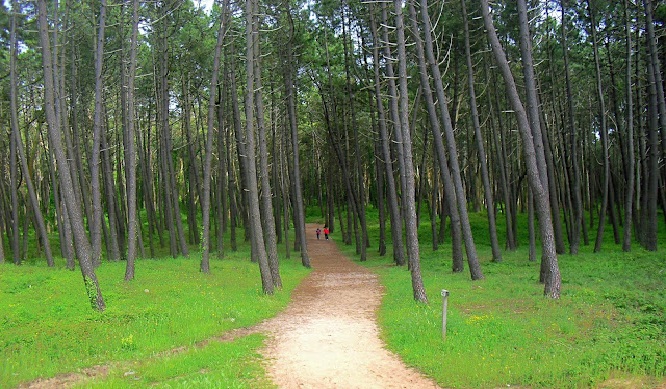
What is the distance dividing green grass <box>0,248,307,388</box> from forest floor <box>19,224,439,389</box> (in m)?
0.31

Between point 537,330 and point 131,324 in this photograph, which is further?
point 131,324

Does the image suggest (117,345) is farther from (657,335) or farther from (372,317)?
(657,335)

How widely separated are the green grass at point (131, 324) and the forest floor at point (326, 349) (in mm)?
314

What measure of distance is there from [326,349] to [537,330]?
3.41 m

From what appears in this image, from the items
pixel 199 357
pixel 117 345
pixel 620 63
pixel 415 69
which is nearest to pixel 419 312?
pixel 199 357

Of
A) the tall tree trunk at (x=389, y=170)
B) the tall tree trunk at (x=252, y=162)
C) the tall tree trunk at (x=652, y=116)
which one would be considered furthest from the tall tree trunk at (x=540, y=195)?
the tall tree trunk at (x=652, y=116)

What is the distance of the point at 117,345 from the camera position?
7824 mm

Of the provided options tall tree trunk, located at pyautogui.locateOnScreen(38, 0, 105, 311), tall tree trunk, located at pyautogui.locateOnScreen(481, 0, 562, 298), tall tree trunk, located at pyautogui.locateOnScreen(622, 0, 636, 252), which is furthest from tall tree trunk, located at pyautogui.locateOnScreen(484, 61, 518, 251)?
tall tree trunk, located at pyautogui.locateOnScreen(38, 0, 105, 311)

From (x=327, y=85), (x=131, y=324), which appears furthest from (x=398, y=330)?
(x=327, y=85)

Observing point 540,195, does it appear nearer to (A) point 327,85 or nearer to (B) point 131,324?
(B) point 131,324

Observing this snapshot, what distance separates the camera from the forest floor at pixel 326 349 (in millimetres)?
6344

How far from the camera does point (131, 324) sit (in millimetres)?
8938

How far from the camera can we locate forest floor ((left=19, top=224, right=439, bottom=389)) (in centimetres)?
634

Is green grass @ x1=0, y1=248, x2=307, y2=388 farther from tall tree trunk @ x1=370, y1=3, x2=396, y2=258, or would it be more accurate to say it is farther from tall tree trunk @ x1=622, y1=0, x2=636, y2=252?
tall tree trunk @ x1=622, y1=0, x2=636, y2=252
